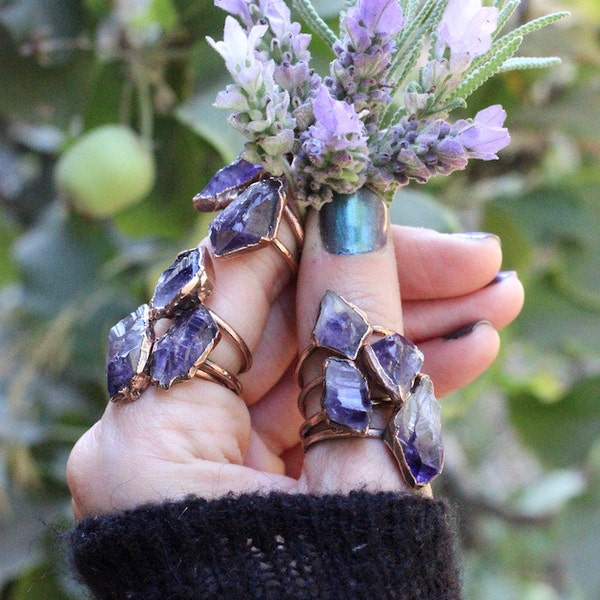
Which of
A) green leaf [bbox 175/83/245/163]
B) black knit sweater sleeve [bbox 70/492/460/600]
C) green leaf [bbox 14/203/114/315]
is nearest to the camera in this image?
black knit sweater sleeve [bbox 70/492/460/600]

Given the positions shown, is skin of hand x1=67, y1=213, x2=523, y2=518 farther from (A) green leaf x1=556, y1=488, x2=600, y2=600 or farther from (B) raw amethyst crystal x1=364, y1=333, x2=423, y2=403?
(A) green leaf x1=556, y1=488, x2=600, y2=600

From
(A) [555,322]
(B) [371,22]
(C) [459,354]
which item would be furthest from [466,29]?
(A) [555,322]

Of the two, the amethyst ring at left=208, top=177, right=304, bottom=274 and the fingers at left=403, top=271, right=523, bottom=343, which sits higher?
the amethyst ring at left=208, top=177, right=304, bottom=274

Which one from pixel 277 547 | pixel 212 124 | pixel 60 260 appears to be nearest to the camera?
pixel 277 547

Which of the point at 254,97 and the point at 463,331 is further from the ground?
the point at 254,97

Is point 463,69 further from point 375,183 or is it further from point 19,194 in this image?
point 19,194

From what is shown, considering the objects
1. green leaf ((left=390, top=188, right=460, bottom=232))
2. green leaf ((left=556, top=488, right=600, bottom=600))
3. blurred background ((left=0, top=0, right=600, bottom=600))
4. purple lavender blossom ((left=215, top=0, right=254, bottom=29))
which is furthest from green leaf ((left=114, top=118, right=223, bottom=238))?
green leaf ((left=556, top=488, right=600, bottom=600))

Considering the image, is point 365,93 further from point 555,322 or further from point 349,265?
point 555,322

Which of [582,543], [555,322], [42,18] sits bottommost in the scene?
[582,543]
